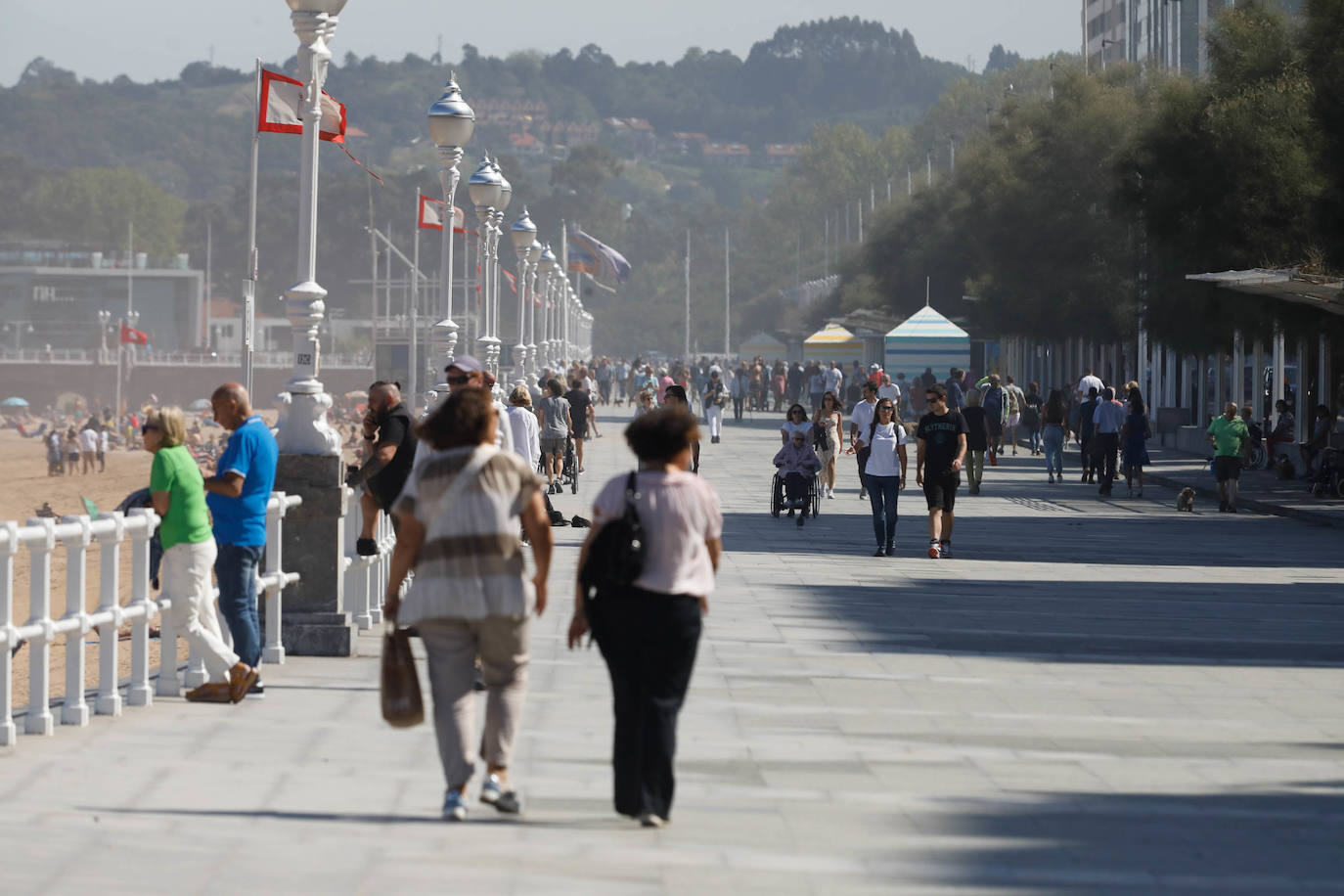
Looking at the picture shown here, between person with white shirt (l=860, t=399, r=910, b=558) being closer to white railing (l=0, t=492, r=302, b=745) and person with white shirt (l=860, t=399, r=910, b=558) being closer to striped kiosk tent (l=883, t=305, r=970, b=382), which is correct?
white railing (l=0, t=492, r=302, b=745)

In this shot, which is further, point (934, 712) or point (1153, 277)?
point (1153, 277)

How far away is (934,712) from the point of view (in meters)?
10.0

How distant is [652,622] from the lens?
280 inches

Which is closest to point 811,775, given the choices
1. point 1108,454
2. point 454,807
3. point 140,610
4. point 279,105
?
point 454,807

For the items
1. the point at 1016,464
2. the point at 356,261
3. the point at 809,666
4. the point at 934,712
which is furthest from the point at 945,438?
the point at 356,261

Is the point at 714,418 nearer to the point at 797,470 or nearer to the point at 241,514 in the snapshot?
the point at 797,470

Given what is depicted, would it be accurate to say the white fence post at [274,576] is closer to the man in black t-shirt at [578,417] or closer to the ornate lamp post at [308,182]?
the ornate lamp post at [308,182]

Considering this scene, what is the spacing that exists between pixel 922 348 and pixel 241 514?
138 feet

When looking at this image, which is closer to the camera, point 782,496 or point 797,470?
point 797,470

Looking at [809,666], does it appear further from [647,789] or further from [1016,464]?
[1016,464]

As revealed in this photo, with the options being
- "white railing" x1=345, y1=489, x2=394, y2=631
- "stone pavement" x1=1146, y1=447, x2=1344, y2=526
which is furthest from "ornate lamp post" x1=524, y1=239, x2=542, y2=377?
"white railing" x1=345, y1=489, x2=394, y2=631

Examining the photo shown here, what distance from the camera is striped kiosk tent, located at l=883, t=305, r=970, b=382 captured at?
167 ft

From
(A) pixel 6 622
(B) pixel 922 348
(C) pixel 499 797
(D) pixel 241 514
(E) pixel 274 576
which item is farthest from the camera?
(B) pixel 922 348

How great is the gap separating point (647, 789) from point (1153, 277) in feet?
113
